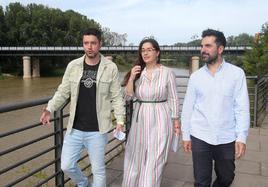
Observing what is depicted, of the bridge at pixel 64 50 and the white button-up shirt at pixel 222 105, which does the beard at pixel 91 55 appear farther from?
the bridge at pixel 64 50

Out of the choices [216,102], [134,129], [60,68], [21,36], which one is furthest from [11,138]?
[60,68]

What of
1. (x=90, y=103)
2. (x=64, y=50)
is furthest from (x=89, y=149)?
(x=64, y=50)

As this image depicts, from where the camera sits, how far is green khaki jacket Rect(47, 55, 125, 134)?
3.30m

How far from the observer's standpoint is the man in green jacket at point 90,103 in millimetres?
3295

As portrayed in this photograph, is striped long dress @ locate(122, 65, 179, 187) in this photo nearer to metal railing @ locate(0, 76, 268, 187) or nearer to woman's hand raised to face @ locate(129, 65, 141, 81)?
woman's hand raised to face @ locate(129, 65, 141, 81)

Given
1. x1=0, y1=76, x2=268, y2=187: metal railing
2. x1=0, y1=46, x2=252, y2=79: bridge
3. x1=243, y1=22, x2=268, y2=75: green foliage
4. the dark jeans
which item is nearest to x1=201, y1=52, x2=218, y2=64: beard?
the dark jeans

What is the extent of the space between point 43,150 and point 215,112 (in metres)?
2.80

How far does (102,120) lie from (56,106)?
44 centimetres

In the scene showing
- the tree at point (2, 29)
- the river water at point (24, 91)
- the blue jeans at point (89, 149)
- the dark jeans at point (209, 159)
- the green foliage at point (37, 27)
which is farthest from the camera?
the green foliage at point (37, 27)

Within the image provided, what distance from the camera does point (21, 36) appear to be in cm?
6406

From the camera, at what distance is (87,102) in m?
3.31

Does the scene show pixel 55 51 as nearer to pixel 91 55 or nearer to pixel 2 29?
pixel 2 29

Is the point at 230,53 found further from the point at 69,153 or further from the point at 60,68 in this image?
the point at 69,153

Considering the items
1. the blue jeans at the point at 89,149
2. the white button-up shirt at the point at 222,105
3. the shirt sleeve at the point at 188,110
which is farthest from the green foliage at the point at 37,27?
the white button-up shirt at the point at 222,105
